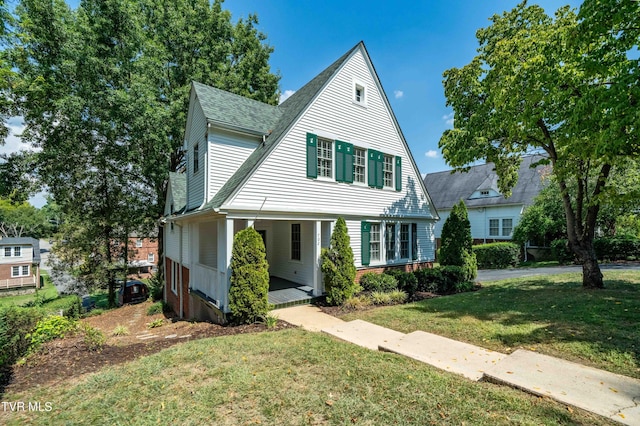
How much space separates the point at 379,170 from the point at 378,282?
4837 mm

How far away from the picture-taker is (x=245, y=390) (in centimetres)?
393

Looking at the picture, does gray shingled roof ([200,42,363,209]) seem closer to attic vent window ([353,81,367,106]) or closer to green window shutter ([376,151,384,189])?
attic vent window ([353,81,367,106])

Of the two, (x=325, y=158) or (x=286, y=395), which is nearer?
(x=286, y=395)

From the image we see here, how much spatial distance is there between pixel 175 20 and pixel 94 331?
19181 mm

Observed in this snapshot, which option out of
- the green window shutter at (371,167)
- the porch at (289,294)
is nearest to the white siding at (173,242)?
the porch at (289,294)

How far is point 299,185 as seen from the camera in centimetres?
997

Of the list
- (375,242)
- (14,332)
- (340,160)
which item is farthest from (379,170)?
(14,332)

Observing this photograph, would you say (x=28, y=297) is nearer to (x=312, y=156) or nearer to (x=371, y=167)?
(x=312, y=156)

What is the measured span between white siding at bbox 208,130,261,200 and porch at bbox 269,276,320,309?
402 cm

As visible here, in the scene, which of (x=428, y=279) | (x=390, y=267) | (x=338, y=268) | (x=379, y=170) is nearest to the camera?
(x=338, y=268)

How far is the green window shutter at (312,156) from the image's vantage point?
10.2 metres

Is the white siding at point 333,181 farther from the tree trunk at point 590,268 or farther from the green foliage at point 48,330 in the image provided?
the tree trunk at point 590,268

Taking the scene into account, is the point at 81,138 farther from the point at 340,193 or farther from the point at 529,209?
the point at 529,209

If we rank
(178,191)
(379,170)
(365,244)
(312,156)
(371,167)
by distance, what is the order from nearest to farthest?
(312,156)
(365,244)
(371,167)
(379,170)
(178,191)
